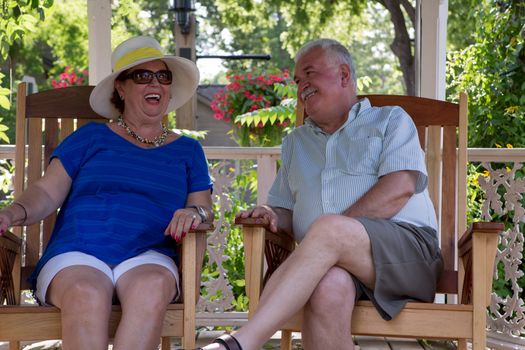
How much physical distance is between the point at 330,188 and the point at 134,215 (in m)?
0.67

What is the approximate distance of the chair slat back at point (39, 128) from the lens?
3154 millimetres

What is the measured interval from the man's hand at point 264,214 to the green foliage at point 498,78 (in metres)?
3.32

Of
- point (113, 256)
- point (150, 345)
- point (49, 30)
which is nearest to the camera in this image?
point (150, 345)

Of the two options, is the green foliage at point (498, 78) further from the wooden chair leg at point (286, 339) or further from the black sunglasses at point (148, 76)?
the black sunglasses at point (148, 76)

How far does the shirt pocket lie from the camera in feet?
9.48

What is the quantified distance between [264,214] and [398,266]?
1.58 ft

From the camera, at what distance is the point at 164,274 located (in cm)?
263

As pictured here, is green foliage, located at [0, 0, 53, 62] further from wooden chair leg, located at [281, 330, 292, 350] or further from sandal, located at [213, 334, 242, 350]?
sandal, located at [213, 334, 242, 350]

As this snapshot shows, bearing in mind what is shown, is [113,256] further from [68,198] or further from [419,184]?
[419,184]

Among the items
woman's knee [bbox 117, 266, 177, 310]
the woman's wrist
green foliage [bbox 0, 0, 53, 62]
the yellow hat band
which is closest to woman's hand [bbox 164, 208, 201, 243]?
woman's knee [bbox 117, 266, 177, 310]

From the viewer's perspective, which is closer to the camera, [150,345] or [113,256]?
[150,345]

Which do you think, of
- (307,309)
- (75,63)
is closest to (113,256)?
(307,309)

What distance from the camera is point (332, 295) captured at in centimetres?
250

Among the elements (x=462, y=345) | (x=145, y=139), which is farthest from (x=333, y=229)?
(x=145, y=139)
